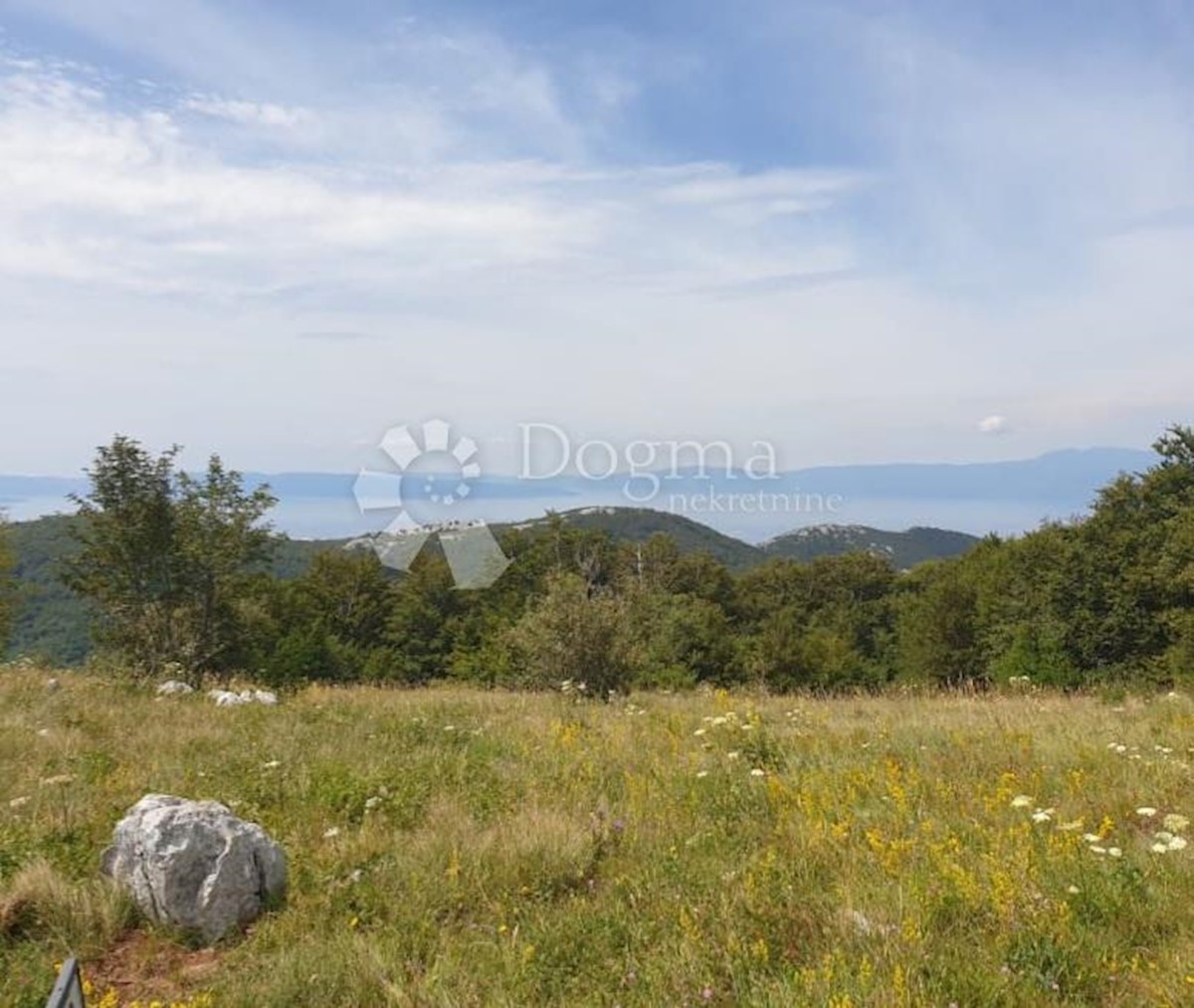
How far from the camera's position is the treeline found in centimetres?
1881

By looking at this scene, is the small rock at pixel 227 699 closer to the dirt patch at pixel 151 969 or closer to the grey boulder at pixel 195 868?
the grey boulder at pixel 195 868

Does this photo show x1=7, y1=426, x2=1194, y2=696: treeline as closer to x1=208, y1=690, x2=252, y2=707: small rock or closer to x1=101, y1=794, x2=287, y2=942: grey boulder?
x1=208, y1=690, x2=252, y2=707: small rock

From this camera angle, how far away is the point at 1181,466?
44094mm

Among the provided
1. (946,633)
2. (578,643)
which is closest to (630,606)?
(578,643)

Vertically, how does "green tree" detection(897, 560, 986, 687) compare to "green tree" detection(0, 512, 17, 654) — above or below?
below

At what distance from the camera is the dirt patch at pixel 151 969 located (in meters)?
3.95

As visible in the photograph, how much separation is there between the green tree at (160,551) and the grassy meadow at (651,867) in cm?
1146

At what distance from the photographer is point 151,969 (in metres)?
4.18

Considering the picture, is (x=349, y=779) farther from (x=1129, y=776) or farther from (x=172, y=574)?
(x=172, y=574)

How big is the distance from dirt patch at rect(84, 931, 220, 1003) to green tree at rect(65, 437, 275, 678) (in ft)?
48.1

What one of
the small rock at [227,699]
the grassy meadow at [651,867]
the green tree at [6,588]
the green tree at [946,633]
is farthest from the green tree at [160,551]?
the green tree at [946,633]

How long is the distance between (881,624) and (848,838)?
85.6 metres

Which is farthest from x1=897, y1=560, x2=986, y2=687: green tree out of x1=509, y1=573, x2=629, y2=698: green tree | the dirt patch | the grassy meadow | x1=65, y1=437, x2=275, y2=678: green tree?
the dirt patch

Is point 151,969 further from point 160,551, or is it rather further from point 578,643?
point 160,551
